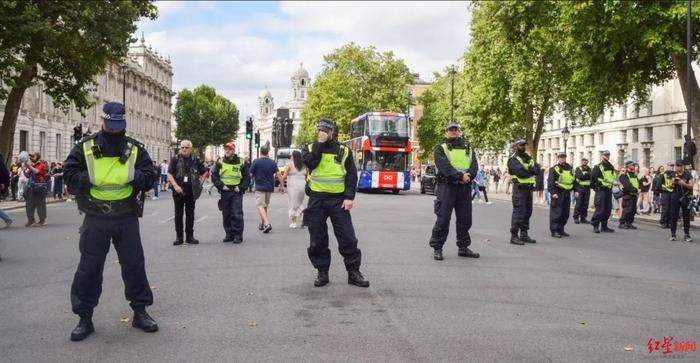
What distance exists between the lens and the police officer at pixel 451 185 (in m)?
10.0

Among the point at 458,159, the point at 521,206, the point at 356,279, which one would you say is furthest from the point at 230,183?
the point at 356,279

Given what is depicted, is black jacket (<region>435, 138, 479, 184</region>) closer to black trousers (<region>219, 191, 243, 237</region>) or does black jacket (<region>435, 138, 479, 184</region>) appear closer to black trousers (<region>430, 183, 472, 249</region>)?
black trousers (<region>430, 183, 472, 249</region>)

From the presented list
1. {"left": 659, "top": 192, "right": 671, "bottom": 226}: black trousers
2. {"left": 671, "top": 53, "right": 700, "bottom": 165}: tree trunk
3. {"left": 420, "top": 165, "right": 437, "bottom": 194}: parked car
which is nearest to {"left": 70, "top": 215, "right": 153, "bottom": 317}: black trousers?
{"left": 659, "top": 192, "right": 671, "bottom": 226}: black trousers

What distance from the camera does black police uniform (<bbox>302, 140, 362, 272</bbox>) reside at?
7758 mm

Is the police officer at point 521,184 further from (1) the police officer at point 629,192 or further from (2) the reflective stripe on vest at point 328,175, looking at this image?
(1) the police officer at point 629,192

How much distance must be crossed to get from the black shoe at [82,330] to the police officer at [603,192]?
12999mm

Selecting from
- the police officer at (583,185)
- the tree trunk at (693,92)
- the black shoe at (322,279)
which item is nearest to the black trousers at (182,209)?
the black shoe at (322,279)

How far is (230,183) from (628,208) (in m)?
10.5

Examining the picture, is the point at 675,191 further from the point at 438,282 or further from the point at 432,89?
the point at 432,89

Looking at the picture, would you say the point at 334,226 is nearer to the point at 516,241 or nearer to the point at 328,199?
the point at 328,199

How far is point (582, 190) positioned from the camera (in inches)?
696

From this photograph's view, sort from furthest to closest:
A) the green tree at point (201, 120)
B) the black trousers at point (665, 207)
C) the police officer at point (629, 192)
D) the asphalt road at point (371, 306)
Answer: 1. the green tree at point (201, 120)
2. the black trousers at point (665, 207)
3. the police officer at point (629, 192)
4. the asphalt road at point (371, 306)

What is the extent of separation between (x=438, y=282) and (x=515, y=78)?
32.5 meters

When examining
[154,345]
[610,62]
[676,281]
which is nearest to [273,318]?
[154,345]
